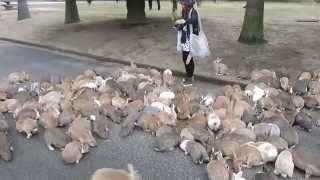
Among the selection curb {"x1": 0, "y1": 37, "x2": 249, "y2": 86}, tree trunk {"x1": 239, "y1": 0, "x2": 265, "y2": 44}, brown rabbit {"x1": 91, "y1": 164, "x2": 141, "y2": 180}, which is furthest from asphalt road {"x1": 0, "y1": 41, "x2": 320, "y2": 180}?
tree trunk {"x1": 239, "y1": 0, "x2": 265, "y2": 44}

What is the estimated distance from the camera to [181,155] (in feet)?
21.3

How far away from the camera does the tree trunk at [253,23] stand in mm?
13984

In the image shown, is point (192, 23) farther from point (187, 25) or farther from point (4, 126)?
point (4, 126)

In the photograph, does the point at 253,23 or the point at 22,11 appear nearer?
the point at 253,23

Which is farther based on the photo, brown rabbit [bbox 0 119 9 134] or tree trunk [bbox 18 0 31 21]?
tree trunk [bbox 18 0 31 21]

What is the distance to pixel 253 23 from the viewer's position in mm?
14062

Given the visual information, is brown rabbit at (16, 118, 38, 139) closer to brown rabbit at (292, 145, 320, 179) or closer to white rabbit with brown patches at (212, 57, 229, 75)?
brown rabbit at (292, 145, 320, 179)

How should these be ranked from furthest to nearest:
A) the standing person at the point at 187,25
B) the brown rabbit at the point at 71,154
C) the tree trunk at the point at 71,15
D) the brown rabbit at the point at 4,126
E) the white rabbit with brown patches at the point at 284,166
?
the tree trunk at the point at 71,15
the standing person at the point at 187,25
the brown rabbit at the point at 4,126
the brown rabbit at the point at 71,154
the white rabbit with brown patches at the point at 284,166

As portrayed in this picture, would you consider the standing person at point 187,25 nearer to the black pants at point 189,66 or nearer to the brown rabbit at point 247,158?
the black pants at point 189,66

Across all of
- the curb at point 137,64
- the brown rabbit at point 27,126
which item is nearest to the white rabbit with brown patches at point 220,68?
the curb at point 137,64

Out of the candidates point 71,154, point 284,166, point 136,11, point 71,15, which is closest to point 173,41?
point 136,11

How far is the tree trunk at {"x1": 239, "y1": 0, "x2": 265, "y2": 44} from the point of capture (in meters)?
14.0

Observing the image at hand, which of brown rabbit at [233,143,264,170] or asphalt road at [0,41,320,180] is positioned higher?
brown rabbit at [233,143,264,170]

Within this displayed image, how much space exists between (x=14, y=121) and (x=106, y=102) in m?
1.25
